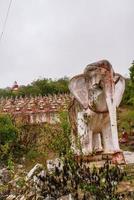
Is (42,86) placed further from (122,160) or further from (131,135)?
(122,160)

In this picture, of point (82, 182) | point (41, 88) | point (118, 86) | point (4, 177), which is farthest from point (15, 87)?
point (82, 182)

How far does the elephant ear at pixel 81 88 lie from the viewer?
417 inches

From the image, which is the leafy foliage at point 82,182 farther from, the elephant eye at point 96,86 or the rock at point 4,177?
the rock at point 4,177

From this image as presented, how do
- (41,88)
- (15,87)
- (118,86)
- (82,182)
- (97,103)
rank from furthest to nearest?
(15,87), (41,88), (118,86), (97,103), (82,182)

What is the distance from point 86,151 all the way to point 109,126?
73 centimetres

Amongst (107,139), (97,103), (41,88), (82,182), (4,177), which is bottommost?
(82,182)

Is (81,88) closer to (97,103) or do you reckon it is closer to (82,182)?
(97,103)

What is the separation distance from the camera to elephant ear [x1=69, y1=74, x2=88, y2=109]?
10.6 m

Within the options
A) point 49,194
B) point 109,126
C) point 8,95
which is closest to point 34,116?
point 109,126

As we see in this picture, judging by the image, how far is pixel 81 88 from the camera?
10.7 m

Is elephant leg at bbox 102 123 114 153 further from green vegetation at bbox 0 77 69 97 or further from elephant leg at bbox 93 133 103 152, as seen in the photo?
green vegetation at bbox 0 77 69 97

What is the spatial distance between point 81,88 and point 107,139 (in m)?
1.11

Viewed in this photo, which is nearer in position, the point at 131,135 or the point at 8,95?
the point at 131,135

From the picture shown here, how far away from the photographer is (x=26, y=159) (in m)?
16.3
